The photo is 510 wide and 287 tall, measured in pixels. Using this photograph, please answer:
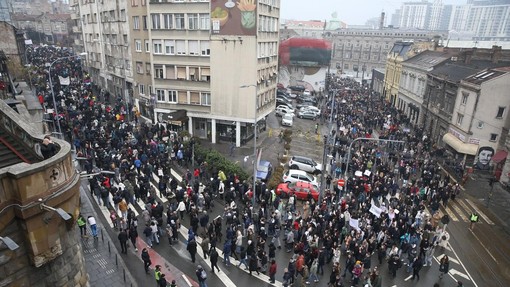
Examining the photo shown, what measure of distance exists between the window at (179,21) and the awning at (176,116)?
836 centimetres

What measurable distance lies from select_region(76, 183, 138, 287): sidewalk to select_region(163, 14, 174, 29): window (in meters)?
22.5

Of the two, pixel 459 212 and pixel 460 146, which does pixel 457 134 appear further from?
pixel 459 212

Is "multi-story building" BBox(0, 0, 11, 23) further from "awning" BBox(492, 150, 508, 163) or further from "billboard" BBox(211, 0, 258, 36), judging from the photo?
"awning" BBox(492, 150, 508, 163)

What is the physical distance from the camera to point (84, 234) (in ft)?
55.1

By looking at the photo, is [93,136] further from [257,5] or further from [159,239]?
[257,5]

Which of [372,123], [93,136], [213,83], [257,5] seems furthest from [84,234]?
[372,123]

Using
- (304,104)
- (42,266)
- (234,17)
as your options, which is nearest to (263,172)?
(234,17)

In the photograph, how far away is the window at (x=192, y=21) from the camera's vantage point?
1281 inches

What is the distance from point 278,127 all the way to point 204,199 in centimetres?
2495

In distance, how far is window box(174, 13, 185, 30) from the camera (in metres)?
33.0

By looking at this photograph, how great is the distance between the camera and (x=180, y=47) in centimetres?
3394

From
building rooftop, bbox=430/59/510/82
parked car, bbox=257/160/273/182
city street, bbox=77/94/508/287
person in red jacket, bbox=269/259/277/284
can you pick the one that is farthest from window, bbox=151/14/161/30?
building rooftop, bbox=430/59/510/82

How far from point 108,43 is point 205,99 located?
23.1m

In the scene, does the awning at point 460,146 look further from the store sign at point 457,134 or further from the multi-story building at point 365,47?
→ the multi-story building at point 365,47
